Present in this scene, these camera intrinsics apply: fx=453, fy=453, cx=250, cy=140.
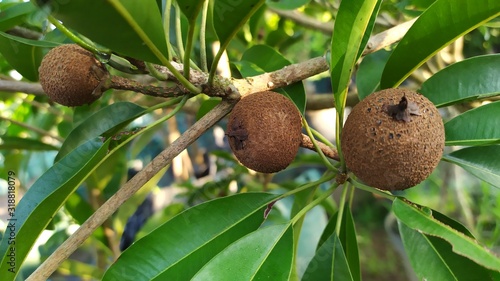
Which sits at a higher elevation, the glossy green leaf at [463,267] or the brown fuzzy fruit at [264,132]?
the brown fuzzy fruit at [264,132]

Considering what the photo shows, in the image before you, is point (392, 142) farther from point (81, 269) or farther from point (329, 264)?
point (81, 269)

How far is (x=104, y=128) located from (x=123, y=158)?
441 mm

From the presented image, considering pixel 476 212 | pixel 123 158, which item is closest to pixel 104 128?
pixel 123 158

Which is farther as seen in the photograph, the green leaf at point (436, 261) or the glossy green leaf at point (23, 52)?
the glossy green leaf at point (23, 52)

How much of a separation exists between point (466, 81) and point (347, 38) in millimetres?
290

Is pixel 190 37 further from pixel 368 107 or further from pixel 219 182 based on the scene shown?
pixel 219 182

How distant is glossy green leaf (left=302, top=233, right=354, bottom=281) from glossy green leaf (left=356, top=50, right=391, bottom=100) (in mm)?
334

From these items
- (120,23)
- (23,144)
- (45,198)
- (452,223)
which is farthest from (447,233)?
(23,144)

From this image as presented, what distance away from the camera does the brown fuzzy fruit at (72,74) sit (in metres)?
0.78

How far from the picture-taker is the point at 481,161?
0.88 metres

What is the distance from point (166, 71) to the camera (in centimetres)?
82

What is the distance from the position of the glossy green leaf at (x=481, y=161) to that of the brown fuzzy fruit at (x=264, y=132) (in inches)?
13.1

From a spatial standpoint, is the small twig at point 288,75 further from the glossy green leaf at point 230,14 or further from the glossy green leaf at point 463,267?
the glossy green leaf at point 463,267

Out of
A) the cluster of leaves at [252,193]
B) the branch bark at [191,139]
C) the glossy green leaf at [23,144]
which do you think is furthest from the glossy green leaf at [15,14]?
the glossy green leaf at [23,144]
